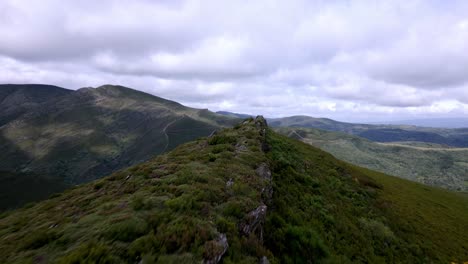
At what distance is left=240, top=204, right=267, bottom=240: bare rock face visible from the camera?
11323mm

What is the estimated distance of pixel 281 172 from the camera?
23000 mm

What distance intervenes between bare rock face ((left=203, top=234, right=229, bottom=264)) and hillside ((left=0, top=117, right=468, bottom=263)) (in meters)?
0.03

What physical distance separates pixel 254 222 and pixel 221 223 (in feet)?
7.28

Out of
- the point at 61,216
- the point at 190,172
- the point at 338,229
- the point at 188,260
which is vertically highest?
the point at 190,172

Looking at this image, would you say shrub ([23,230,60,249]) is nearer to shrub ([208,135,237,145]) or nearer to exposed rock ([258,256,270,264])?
exposed rock ([258,256,270,264])

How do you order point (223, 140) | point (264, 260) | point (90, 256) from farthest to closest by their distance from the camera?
point (223, 140) → point (264, 260) → point (90, 256)

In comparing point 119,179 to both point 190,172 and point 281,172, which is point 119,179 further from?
point 281,172

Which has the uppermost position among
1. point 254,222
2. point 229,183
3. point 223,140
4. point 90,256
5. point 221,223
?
point 223,140

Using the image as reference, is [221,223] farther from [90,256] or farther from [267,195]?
[267,195]

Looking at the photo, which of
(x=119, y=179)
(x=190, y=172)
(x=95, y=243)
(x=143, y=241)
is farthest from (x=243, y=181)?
(x=119, y=179)

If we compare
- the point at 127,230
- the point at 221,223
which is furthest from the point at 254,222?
the point at 127,230

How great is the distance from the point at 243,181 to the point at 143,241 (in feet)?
25.7

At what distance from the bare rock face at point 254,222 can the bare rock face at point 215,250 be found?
1.82 meters

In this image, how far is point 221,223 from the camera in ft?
34.9
